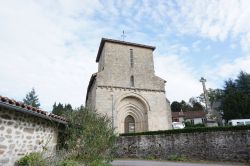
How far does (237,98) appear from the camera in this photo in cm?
2917

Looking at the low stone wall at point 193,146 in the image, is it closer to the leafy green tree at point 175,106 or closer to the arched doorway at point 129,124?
the arched doorway at point 129,124

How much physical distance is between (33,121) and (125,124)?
604 inches

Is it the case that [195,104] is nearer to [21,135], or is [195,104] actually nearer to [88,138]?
[88,138]

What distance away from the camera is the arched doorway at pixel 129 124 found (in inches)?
859

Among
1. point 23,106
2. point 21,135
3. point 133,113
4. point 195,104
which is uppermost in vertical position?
point 195,104

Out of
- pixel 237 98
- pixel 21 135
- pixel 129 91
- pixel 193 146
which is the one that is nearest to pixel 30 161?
pixel 21 135

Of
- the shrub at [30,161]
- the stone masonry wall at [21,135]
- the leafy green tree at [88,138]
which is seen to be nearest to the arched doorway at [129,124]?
the leafy green tree at [88,138]

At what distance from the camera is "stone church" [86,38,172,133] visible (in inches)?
815

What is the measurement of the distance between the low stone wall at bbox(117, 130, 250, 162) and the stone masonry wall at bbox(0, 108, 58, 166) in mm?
9725

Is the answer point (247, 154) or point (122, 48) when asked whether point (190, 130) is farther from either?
point (122, 48)

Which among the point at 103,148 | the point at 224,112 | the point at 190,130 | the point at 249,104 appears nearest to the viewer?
the point at 103,148

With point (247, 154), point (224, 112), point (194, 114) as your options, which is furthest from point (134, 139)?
point (194, 114)

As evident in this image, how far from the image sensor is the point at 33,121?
712cm

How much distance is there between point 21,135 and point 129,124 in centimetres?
1620
